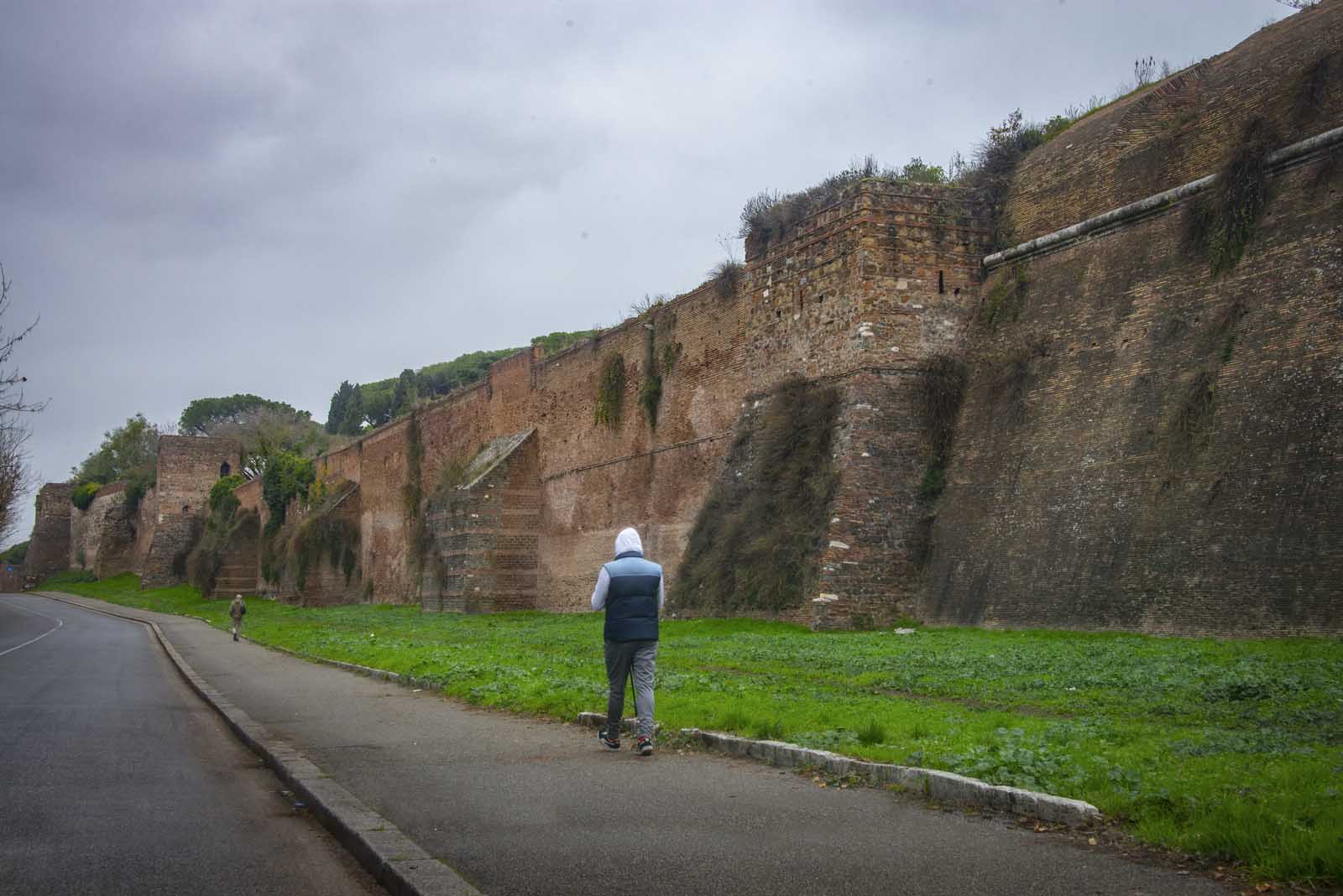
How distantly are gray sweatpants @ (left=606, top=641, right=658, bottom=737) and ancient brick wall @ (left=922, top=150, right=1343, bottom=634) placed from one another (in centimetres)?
672

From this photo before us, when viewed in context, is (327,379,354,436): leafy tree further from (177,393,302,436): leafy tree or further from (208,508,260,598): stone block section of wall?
(208,508,260,598): stone block section of wall

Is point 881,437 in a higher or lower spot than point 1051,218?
lower

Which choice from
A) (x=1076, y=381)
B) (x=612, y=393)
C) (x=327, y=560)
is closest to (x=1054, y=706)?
(x=1076, y=381)

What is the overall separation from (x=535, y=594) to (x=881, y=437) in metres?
16.0

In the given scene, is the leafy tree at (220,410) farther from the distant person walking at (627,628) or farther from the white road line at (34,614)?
the distant person walking at (627,628)

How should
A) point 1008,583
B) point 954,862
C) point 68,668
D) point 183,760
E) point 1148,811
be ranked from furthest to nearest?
point 68,668, point 1008,583, point 183,760, point 1148,811, point 954,862

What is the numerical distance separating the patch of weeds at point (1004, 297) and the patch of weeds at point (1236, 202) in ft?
11.4

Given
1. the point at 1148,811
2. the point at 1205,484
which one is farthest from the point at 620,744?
the point at 1205,484

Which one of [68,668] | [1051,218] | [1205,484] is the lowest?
[68,668]

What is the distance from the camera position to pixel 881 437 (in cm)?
1873

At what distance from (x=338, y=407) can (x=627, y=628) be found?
94.6 metres

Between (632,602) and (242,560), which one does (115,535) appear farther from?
(632,602)

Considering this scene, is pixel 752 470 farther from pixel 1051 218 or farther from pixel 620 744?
pixel 620 744

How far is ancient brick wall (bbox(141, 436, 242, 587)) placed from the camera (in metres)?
69.4
